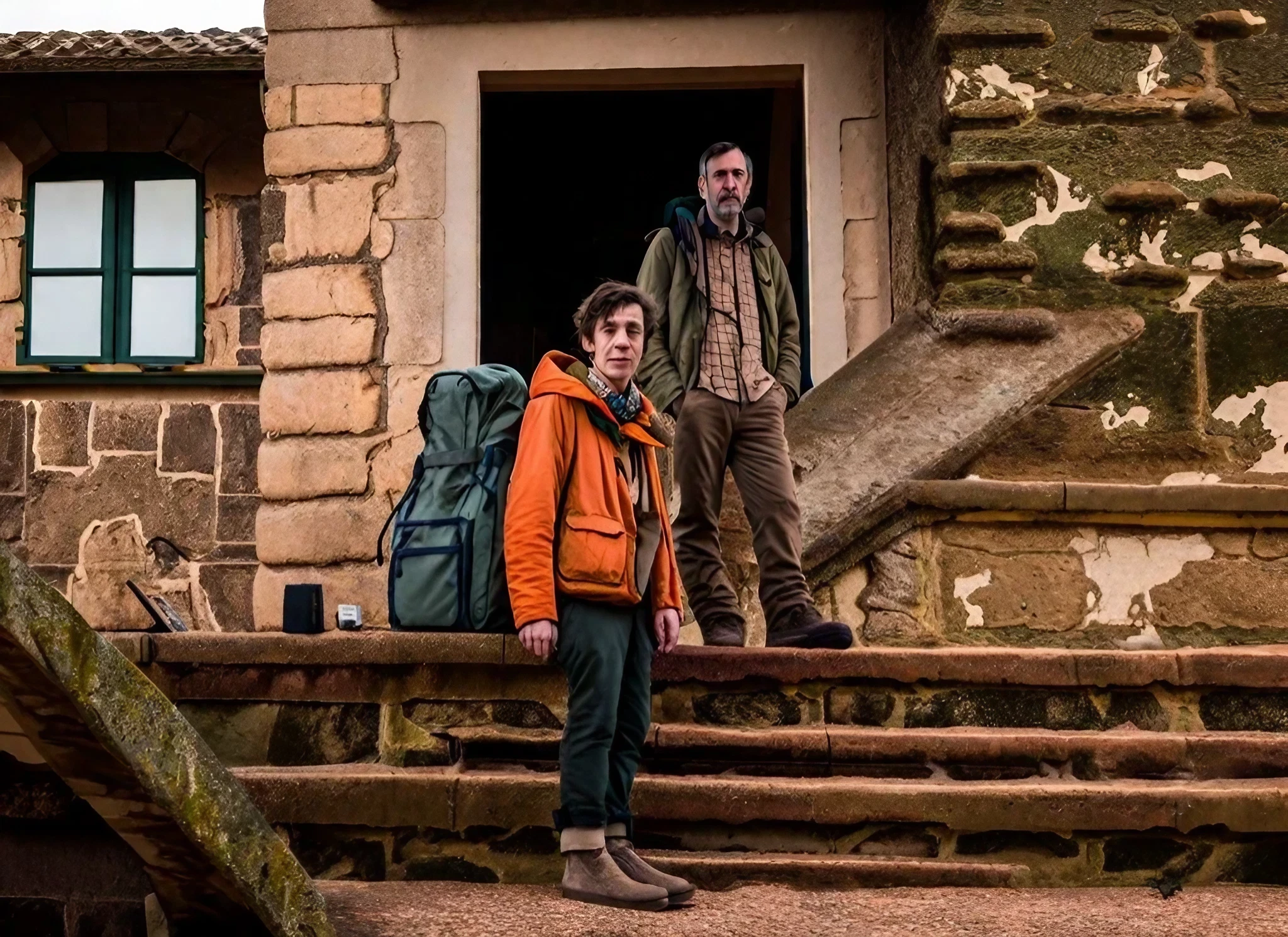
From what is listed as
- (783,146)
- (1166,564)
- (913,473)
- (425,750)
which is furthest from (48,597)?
(783,146)

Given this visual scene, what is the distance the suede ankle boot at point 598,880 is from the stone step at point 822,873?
0.35 meters

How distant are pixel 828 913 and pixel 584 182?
Result: 9.31 meters

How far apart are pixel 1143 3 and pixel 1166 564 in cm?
229

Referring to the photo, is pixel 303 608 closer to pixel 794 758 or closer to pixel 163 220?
pixel 794 758

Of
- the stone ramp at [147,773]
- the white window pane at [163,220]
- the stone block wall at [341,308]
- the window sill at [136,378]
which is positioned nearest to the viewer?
the stone ramp at [147,773]

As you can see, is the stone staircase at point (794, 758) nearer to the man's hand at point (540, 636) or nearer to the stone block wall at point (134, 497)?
the man's hand at point (540, 636)

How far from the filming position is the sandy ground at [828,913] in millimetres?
3604

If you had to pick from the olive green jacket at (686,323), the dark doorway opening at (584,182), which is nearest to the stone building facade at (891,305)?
the olive green jacket at (686,323)

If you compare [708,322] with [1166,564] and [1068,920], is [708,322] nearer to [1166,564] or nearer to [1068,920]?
[1166,564]

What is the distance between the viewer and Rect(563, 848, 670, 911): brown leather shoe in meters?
3.70

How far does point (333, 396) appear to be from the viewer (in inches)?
279

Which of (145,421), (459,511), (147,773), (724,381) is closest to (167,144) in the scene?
(145,421)

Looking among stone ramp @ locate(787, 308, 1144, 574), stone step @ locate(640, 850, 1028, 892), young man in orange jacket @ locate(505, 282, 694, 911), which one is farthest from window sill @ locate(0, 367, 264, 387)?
stone step @ locate(640, 850, 1028, 892)

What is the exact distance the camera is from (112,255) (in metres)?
9.15
